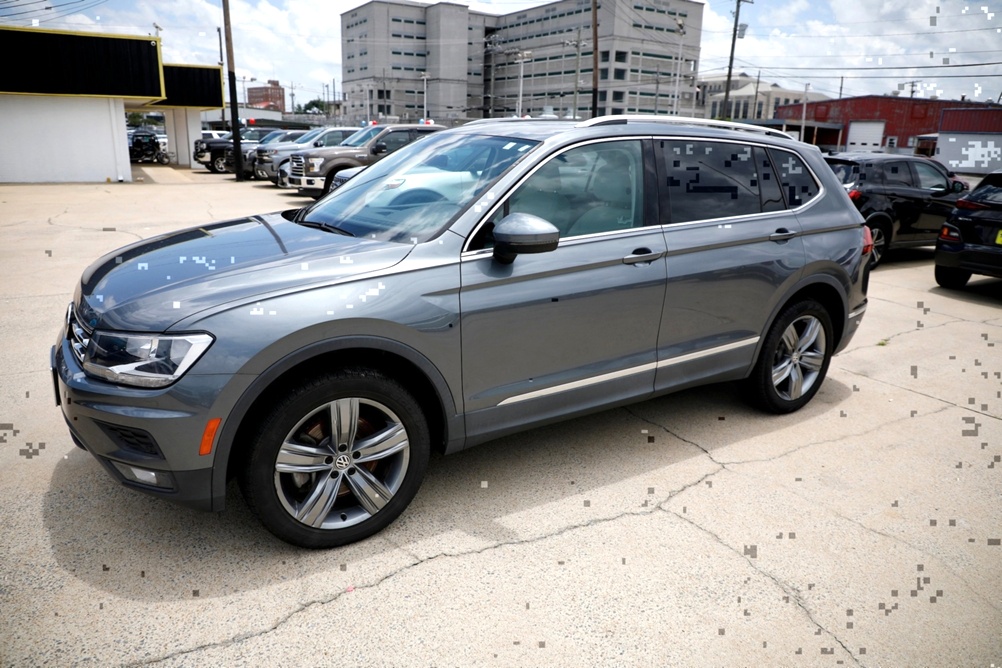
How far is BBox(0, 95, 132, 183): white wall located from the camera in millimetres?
23266

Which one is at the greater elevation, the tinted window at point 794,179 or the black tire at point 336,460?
the tinted window at point 794,179

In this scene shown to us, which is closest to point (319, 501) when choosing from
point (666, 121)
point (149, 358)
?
point (149, 358)

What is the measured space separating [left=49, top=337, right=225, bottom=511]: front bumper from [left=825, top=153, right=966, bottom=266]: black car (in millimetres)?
9518

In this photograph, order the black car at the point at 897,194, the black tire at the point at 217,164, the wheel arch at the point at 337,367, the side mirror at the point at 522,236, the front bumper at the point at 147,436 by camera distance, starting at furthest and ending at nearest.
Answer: the black tire at the point at 217,164 < the black car at the point at 897,194 < the side mirror at the point at 522,236 < the wheel arch at the point at 337,367 < the front bumper at the point at 147,436

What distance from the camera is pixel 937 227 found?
34.9 feet

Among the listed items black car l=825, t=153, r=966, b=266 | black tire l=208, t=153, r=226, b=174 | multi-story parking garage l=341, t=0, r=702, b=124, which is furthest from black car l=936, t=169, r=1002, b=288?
multi-story parking garage l=341, t=0, r=702, b=124

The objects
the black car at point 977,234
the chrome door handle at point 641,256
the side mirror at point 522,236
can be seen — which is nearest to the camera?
the side mirror at point 522,236

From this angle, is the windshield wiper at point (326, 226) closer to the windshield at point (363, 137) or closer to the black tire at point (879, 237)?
the black tire at point (879, 237)

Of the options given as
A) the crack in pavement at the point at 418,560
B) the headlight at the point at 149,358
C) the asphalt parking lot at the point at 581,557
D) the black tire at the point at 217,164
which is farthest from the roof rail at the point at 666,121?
the black tire at the point at 217,164

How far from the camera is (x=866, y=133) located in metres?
72.8

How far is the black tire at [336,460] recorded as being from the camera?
2773 millimetres

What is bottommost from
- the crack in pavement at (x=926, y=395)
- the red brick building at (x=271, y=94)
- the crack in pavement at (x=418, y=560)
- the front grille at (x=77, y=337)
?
the crack in pavement at (x=418, y=560)

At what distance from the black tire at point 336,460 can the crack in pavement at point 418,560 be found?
25 centimetres

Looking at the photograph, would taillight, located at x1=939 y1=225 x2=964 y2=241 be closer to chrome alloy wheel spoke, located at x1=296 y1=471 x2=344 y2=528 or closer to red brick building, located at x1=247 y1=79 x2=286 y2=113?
chrome alloy wheel spoke, located at x1=296 y1=471 x2=344 y2=528
